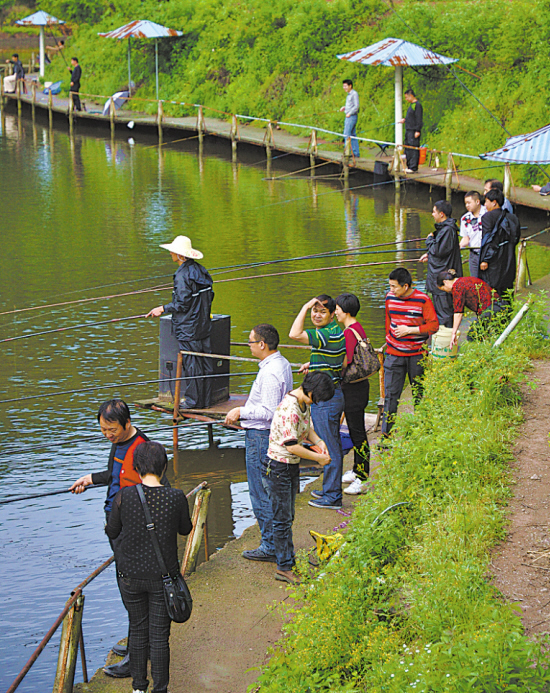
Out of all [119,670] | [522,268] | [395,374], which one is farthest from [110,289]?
[119,670]

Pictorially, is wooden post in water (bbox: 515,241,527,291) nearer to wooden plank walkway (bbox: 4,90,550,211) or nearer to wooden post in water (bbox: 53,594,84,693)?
wooden plank walkway (bbox: 4,90,550,211)

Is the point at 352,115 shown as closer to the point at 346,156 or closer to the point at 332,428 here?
the point at 346,156

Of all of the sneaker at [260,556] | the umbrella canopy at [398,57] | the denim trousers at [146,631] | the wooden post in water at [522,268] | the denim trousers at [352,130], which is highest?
the umbrella canopy at [398,57]

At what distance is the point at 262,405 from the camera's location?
21.1 ft

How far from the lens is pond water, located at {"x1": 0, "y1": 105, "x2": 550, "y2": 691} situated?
25.7 ft

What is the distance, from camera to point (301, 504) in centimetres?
763

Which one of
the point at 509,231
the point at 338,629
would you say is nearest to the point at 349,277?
the point at 509,231

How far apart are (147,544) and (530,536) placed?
258 cm

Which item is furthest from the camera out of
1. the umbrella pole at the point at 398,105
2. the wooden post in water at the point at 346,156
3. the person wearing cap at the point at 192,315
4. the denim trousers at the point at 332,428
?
the wooden post in water at the point at 346,156

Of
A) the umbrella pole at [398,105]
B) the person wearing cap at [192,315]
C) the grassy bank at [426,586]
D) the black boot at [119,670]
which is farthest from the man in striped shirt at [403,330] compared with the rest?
the umbrella pole at [398,105]

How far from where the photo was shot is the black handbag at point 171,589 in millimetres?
4859

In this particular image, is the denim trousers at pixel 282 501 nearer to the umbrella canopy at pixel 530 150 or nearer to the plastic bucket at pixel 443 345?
the plastic bucket at pixel 443 345

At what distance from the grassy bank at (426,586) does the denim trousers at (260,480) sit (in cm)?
61

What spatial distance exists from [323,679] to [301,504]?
2.70 m
